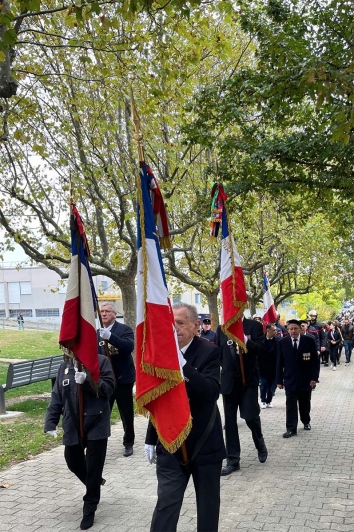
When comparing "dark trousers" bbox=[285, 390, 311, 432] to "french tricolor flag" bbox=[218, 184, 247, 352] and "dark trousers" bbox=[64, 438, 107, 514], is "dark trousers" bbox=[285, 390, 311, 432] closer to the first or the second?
"french tricolor flag" bbox=[218, 184, 247, 352]

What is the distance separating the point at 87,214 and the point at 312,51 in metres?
8.13

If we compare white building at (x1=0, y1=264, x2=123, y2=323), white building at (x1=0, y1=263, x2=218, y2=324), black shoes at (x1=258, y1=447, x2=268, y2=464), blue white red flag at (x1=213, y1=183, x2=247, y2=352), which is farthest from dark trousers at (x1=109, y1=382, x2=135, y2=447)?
white building at (x1=0, y1=264, x2=123, y2=323)

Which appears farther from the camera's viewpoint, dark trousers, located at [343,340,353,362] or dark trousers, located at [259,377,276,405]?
dark trousers, located at [343,340,353,362]

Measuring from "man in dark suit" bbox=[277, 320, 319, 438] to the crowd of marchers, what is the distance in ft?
0.05

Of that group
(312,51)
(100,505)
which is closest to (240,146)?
(312,51)

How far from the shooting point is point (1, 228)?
14.9m

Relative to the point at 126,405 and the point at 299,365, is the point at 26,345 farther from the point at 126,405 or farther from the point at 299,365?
the point at 299,365

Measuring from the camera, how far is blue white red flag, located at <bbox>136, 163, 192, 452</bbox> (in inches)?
156

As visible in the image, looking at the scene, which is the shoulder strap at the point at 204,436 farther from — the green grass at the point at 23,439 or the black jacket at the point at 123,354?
the green grass at the point at 23,439

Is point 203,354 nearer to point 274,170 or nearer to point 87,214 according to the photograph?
point 274,170

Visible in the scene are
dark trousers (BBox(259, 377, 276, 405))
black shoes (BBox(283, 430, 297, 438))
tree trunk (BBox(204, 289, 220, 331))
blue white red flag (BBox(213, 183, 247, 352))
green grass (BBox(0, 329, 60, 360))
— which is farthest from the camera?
green grass (BBox(0, 329, 60, 360))

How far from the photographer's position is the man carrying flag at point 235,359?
6938mm

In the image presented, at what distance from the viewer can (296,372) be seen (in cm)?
907

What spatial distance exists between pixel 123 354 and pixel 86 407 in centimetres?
247
